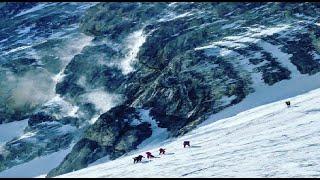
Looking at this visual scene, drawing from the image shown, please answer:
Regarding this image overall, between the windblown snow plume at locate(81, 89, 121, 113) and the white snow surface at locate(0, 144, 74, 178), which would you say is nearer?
the white snow surface at locate(0, 144, 74, 178)

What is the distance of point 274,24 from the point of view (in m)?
100

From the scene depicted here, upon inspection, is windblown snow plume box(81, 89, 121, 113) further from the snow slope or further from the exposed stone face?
the snow slope

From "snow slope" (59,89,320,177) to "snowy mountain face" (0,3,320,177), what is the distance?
408cm

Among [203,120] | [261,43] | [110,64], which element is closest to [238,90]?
[203,120]

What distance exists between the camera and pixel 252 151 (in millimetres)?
36281

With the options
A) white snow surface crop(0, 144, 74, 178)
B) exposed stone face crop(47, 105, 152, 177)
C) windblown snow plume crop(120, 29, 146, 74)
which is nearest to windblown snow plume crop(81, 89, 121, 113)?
windblown snow plume crop(120, 29, 146, 74)

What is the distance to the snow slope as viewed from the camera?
29.6 metres

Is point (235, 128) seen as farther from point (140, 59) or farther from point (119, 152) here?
point (140, 59)

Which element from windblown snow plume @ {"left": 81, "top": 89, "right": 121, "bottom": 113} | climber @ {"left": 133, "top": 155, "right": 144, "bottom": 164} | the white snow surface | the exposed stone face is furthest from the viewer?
windblown snow plume @ {"left": 81, "top": 89, "right": 121, "bottom": 113}

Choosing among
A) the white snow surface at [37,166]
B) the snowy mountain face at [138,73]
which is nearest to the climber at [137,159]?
the snowy mountain face at [138,73]

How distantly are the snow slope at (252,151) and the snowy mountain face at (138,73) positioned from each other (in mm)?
4080

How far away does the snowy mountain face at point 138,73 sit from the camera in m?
75.6

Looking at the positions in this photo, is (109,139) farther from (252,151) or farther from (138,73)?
(252,151)

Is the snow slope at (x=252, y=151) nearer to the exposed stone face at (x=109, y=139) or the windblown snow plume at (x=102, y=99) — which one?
the exposed stone face at (x=109, y=139)
